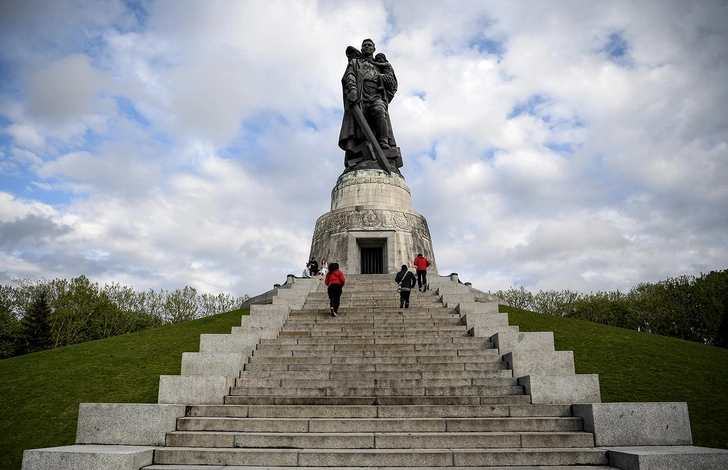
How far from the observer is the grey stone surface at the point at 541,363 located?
9.08 metres

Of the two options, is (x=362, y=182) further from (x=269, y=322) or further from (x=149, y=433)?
(x=149, y=433)

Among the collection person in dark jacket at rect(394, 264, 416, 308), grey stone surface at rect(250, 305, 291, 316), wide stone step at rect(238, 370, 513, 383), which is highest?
person in dark jacket at rect(394, 264, 416, 308)

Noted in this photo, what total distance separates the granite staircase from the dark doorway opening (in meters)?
14.2

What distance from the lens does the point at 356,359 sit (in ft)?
32.5

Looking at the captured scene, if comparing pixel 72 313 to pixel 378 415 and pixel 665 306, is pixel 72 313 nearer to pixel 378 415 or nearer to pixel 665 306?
pixel 378 415

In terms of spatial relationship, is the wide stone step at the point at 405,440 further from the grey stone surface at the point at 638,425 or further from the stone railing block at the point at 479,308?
the stone railing block at the point at 479,308

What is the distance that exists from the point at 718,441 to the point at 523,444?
5035mm

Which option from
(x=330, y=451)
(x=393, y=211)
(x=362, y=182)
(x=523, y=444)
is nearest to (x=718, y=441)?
(x=523, y=444)

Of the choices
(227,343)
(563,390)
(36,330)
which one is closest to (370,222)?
(227,343)

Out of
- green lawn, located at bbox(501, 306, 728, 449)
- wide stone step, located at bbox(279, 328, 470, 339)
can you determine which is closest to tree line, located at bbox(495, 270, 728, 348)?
green lawn, located at bbox(501, 306, 728, 449)

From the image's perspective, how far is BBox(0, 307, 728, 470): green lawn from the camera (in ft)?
→ 33.9

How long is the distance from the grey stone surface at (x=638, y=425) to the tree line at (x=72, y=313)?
34.0 metres

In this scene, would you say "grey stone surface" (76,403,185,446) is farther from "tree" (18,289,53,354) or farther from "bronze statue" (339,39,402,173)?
"tree" (18,289,53,354)

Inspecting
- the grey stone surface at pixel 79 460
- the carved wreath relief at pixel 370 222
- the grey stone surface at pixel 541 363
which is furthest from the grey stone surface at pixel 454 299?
the carved wreath relief at pixel 370 222
